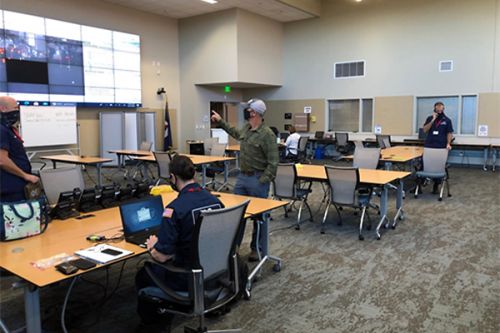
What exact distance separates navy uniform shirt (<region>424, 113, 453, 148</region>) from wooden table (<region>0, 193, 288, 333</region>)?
499 centimetres

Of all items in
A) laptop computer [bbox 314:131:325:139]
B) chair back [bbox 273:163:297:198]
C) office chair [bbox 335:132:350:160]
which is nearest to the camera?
chair back [bbox 273:163:297:198]

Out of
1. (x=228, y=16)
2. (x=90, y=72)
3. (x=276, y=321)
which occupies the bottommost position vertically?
(x=276, y=321)

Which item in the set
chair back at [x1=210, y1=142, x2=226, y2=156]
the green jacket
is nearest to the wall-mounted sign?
chair back at [x1=210, y1=142, x2=226, y2=156]

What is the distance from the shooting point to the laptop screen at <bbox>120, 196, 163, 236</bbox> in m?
2.56

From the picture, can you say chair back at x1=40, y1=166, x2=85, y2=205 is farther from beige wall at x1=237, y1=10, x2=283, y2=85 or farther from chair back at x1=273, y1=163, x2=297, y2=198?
beige wall at x1=237, y1=10, x2=283, y2=85

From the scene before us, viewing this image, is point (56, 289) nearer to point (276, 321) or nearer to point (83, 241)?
point (83, 241)

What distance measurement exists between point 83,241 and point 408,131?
1096cm

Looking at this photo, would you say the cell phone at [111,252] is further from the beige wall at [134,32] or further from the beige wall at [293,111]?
the beige wall at [293,111]

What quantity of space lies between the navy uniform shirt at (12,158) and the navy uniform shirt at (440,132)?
657cm

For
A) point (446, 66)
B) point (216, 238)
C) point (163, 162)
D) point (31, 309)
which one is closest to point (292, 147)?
point (163, 162)

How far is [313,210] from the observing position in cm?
607

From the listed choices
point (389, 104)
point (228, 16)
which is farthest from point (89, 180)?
point (389, 104)

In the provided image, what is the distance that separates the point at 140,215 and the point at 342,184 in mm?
2743

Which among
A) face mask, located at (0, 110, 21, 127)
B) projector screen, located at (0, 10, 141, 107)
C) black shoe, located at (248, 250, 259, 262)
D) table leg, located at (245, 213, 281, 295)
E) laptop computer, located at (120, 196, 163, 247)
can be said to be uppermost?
projector screen, located at (0, 10, 141, 107)
